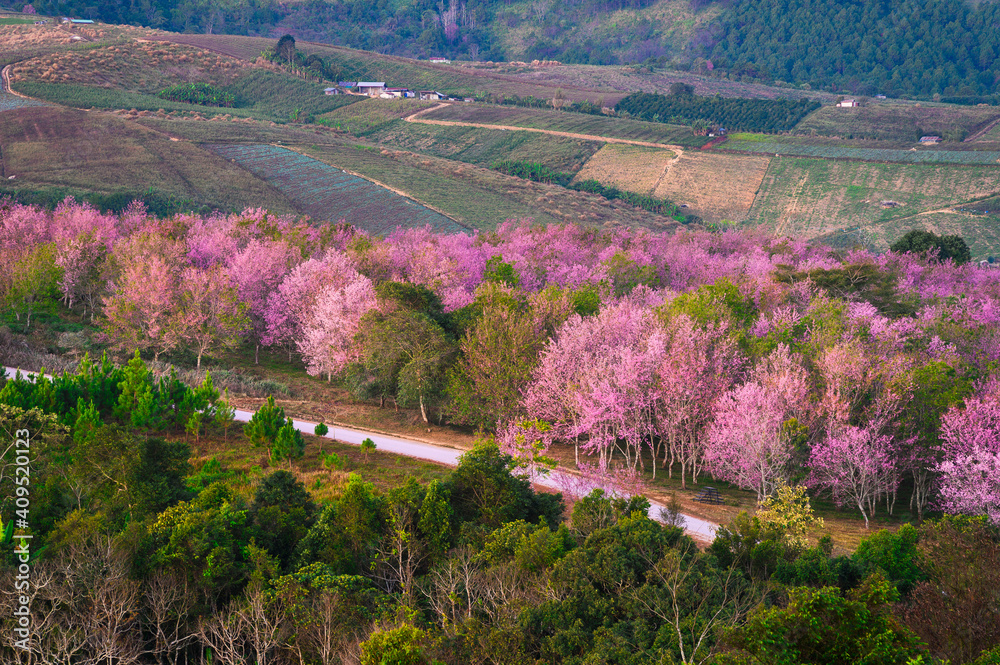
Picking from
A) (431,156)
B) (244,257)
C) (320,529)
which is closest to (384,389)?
(244,257)

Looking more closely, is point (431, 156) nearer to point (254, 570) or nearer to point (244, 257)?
point (244, 257)

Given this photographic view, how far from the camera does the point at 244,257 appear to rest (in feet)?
194

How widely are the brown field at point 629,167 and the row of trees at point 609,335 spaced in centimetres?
7521

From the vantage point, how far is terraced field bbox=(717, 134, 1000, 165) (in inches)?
5886

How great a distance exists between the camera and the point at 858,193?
453 ft

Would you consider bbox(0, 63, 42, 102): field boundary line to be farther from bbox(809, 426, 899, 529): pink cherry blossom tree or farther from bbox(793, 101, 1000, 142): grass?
bbox(793, 101, 1000, 142): grass

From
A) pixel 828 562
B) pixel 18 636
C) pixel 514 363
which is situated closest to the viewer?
pixel 18 636

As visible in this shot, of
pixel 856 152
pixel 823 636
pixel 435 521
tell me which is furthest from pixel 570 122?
pixel 823 636

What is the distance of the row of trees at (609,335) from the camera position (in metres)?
36.7

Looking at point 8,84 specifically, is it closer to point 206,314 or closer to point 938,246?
point 206,314

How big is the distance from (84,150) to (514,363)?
98.3 m

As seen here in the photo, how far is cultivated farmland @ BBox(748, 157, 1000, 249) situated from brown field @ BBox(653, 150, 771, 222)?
2239 mm

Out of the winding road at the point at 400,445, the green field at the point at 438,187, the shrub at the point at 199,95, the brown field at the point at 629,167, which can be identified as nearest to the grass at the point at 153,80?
the shrub at the point at 199,95

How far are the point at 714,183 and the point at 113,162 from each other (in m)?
94.6
